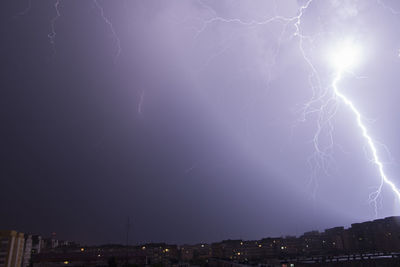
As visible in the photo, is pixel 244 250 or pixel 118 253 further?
pixel 244 250

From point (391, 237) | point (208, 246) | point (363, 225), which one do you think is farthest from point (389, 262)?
point (208, 246)

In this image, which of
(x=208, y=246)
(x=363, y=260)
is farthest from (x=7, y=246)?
(x=208, y=246)

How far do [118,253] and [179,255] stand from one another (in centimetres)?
2392

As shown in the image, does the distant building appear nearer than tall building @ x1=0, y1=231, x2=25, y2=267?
No

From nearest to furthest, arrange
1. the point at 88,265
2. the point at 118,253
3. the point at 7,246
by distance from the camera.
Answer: the point at 7,246 → the point at 88,265 → the point at 118,253

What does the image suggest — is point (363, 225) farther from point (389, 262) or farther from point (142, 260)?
point (142, 260)

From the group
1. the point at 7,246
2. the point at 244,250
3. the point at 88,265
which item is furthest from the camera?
the point at 244,250

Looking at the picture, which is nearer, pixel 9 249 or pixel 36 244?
pixel 9 249

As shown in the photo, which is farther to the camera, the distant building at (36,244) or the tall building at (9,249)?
the distant building at (36,244)

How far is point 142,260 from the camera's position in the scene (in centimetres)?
4250

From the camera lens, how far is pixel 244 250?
59469mm

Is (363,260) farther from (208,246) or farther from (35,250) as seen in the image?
(35,250)

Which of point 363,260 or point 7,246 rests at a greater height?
point 7,246

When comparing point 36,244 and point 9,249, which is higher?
point 36,244
